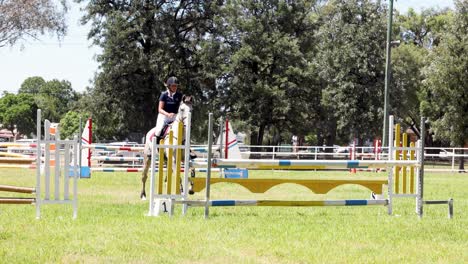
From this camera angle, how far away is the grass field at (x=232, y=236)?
21.4ft

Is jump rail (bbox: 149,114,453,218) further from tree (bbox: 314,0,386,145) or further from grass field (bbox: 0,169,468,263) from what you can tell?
tree (bbox: 314,0,386,145)

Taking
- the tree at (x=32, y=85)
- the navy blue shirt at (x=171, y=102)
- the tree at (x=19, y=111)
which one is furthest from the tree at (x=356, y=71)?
the tree at (x=32, y=85)

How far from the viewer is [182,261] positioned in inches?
248

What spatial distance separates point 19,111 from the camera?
107438 millimetres

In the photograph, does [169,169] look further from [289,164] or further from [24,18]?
[24,18]

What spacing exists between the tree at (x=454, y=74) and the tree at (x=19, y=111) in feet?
256

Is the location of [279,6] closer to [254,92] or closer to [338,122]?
[254,92]

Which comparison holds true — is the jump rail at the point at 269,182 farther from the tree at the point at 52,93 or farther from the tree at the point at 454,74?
the tree at the point at 52,93

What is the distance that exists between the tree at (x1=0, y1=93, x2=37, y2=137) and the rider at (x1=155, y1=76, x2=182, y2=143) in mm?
100133

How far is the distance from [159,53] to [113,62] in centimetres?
299

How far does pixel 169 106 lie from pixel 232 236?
16.4 feet

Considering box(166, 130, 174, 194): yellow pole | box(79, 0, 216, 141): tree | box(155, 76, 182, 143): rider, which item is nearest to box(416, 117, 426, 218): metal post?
box(166, 130, 174, 194): yellow pole

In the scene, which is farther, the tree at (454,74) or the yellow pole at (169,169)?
the tree at (454,74)

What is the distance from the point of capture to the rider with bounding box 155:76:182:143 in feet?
39.9
